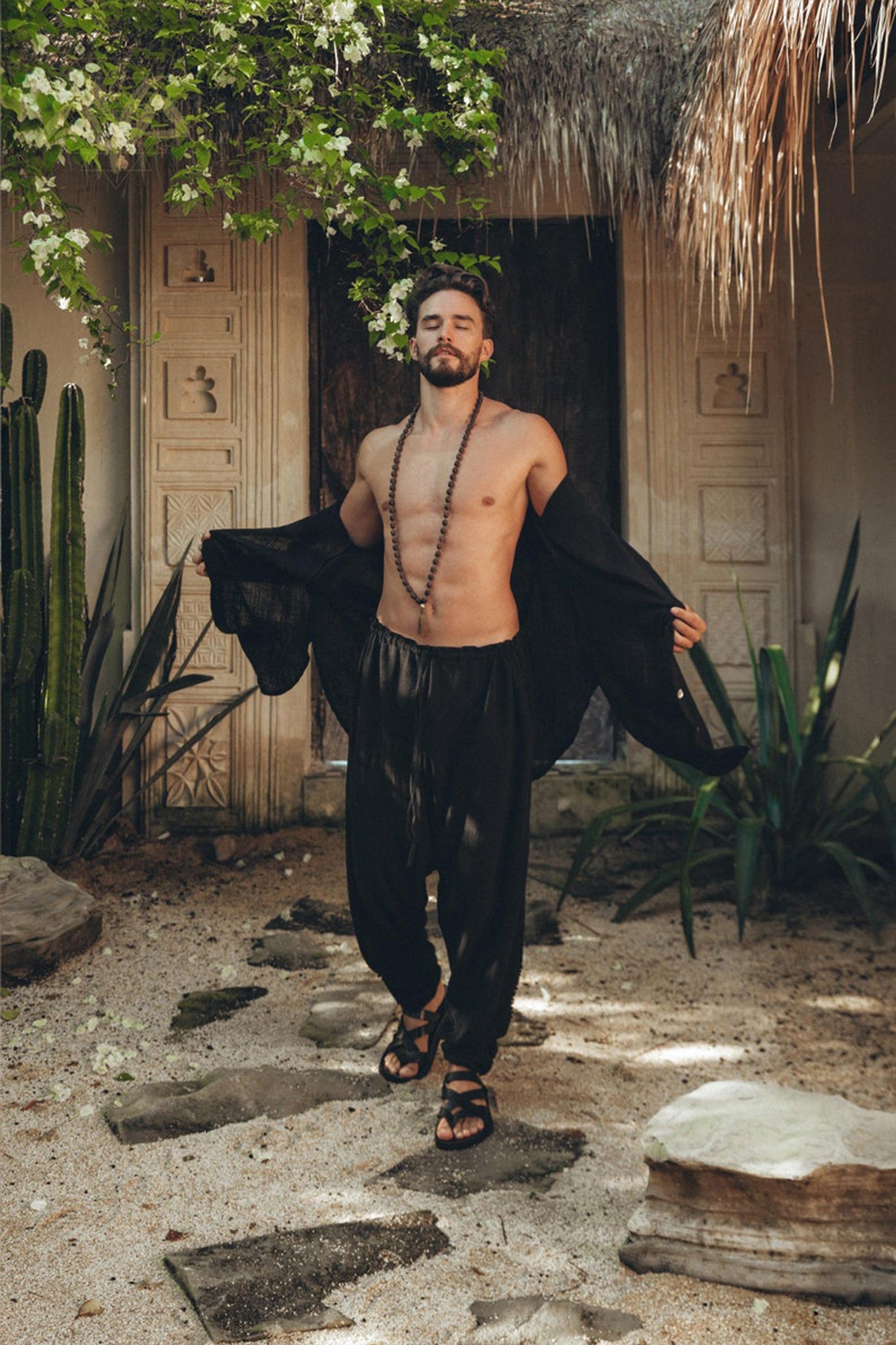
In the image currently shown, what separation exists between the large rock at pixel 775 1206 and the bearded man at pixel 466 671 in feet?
1.74

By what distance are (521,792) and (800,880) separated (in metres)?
1.80

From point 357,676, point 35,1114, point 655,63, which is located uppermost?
point 655,63

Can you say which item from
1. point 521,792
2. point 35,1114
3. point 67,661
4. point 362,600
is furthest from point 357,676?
point 67,661

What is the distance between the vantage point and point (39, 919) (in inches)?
129

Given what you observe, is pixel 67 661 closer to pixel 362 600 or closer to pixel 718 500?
pixel 362 600

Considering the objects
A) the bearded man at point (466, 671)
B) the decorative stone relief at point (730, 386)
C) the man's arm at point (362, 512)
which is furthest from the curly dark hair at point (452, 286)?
the decorative stone relief at point (730, 386)

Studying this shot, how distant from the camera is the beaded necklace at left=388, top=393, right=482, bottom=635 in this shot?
2.46 metres

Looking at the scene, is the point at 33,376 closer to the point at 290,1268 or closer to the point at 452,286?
the point at 452,286

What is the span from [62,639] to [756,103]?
2.67 m

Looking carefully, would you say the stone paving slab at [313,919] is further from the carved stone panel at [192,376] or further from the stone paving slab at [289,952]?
the carved stone panel at [192,376]

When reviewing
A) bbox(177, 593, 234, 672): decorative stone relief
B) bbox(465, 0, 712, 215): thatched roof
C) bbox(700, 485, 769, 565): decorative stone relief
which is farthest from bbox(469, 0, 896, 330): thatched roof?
bbox(177, 593, 234, 672): decorative stone relief

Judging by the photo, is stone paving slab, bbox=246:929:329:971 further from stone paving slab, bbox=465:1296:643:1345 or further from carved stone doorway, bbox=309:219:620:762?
stone paving slab, bbox=465:1296:643:1345

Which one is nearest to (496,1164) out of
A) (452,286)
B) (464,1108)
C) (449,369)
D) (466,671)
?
(464,1108)

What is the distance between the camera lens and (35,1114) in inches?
98.7
